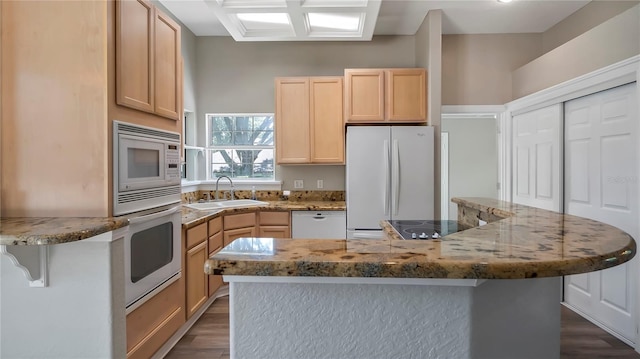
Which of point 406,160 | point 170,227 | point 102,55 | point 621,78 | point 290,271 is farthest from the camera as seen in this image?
point 406,160

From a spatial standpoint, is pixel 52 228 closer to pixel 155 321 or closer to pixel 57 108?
pixel 57 108

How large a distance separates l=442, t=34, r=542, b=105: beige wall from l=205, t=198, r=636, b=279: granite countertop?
318 centimetres

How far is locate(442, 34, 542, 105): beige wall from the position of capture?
3982 millimetres

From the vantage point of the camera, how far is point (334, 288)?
920mm

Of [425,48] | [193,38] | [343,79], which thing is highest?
[193,38]

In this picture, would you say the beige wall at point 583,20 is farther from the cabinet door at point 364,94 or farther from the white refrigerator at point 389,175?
the cabinet door at point 364,94

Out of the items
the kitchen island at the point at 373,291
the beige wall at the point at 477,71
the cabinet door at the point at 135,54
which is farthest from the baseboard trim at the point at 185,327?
the beige wall at the point at 477,71

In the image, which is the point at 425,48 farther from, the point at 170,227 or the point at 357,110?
the point at 170,227

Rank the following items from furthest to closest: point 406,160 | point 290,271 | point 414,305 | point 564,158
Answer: point 406,160
point 564,158
point 414,305
point 290,271

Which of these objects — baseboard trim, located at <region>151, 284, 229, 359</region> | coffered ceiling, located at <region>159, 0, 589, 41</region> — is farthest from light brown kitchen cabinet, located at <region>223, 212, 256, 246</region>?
coffered ceiling, located at <region>159, 0, 589, 41</region>

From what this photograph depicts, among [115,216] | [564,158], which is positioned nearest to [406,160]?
[564,158]

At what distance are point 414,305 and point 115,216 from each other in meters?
1.55

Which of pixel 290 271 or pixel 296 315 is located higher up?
pixel 290 271

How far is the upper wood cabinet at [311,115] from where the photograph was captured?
12.3ft
